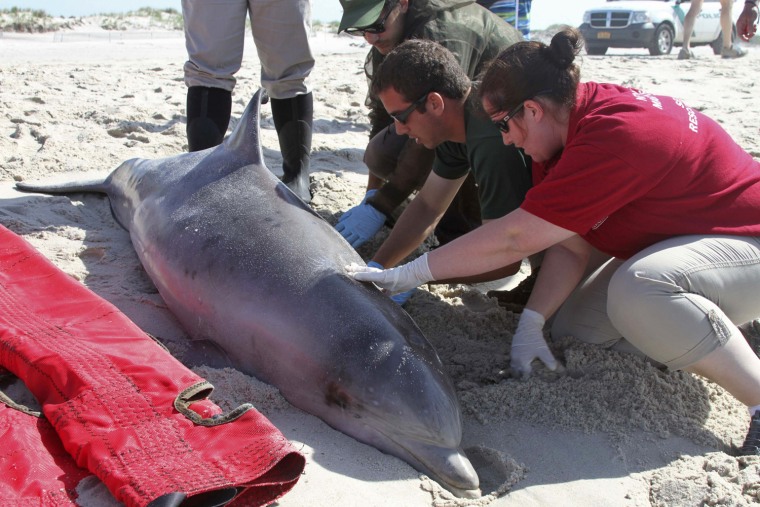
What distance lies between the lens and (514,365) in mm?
3018

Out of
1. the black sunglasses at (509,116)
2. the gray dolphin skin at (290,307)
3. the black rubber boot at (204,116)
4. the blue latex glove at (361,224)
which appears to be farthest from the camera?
the black rubber boot at (204,116)

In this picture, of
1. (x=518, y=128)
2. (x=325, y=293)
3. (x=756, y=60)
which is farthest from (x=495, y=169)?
(x=756, y=60)

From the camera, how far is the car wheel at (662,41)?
14258mm

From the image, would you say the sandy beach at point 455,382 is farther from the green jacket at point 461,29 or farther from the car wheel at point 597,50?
the car wheel at point 597,50

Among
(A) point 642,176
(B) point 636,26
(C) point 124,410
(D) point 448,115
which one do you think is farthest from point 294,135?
(B) point 636,26

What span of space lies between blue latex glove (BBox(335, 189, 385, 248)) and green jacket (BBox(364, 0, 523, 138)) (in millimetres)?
590

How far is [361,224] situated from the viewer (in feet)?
13.6

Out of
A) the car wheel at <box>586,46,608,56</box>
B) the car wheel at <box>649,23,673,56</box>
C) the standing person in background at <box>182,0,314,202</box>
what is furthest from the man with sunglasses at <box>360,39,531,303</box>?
the car wheel at <box>586,46,608,56</box>

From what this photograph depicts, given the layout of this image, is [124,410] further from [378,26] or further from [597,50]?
[597,50]

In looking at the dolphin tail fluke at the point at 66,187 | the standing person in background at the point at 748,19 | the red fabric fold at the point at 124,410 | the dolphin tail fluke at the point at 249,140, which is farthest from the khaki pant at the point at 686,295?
the standing person in background at the point at 748,19

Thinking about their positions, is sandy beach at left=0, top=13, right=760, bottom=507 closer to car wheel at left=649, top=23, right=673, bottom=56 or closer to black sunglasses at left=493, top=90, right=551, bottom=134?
black sunglasses at left=493, top=90, right=551, bottom=134

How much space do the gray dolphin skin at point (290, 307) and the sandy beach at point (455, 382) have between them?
0.28 feet

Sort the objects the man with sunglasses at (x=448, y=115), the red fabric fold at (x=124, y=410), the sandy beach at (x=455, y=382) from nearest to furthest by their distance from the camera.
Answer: the red fabric fold at (x=124, y=410) < the sandy beach at (x=455, y=382) < the man with sunglasses at (x=448, y=115)

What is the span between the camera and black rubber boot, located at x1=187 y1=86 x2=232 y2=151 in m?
4.25
